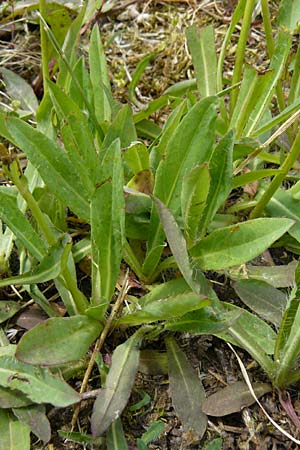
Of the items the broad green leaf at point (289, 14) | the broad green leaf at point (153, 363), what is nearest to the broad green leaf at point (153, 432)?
the broad green leaf at point (153, 363)

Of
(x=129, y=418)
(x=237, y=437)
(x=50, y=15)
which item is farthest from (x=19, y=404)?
(x=50, y=15)

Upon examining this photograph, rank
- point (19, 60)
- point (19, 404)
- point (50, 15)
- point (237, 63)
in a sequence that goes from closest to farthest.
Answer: point (19, 404) < point (237, 63) < point (50, 15) < point (19, 60)

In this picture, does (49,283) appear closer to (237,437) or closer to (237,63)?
(237,437)

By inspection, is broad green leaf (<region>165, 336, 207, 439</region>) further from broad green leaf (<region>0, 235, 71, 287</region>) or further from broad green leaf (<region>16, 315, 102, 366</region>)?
broad green leaf (<region>0, 235, 71, 287</region>)

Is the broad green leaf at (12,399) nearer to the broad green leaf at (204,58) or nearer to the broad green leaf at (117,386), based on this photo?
the broad green leaf at (117,386)

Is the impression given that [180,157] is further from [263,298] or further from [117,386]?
[117,386]

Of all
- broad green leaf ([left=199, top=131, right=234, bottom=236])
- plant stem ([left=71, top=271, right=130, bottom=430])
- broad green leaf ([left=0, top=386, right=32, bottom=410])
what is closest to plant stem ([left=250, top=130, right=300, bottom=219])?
broad green leaf ([left=199, top=131, right=234, bottom=236])
